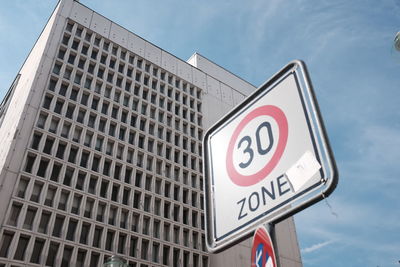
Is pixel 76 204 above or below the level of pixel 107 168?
below

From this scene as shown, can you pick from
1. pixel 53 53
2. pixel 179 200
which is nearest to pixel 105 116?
pixel 53 53

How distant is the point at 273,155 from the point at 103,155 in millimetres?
33294

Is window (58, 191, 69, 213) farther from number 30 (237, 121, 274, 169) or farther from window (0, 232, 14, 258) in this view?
number 30 (237, 121, 274, 169)

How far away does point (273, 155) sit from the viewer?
2582mm

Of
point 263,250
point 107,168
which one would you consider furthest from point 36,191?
point 263,250

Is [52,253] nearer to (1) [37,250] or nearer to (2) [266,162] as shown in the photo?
(1) [37,250]

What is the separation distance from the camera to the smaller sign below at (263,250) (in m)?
2.21

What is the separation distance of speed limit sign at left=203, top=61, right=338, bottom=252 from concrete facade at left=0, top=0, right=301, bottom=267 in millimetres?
25897

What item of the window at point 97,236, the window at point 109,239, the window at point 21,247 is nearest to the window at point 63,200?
the window at point 97,236

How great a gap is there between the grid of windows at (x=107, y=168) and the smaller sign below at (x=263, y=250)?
Answer: 2678 cm

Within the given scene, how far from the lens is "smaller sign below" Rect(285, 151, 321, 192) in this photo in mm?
2232

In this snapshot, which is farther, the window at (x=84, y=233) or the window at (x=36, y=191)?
the window at (x=84, y=233)

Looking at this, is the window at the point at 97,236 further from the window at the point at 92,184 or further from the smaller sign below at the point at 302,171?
the smaller sign below at the point at 302,171

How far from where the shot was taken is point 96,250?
28438 millimetres
